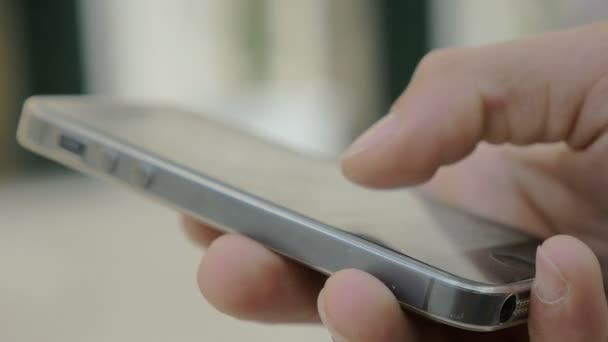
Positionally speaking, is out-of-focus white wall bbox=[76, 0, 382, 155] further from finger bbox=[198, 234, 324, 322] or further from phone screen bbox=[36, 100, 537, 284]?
finger bbox=[198, 234, 324, 322]

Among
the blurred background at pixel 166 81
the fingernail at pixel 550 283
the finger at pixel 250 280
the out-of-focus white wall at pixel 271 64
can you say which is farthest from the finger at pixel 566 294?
the out-of-focus white wall at pixel 271 64

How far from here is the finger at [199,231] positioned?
402 mm

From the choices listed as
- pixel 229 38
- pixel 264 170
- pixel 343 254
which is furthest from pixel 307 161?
pixel 229 38

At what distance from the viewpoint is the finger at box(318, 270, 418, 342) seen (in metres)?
0.24

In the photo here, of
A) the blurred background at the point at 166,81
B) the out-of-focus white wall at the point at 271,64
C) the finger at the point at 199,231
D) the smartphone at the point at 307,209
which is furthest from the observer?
the out-of-focus white wall at the point at 271,64

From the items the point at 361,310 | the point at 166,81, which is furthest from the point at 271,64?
the point at 361,310

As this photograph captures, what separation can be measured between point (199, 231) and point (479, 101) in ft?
0.55

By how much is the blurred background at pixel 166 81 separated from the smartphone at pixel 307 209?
133 mm

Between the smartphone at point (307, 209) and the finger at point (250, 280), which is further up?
the smartphone at point (307, 209)

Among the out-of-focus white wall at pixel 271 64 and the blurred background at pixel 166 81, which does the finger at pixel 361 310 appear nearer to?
the blurred background at pixel 166 81

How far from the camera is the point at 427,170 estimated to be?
0.32 meters

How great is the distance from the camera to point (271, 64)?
119 cm

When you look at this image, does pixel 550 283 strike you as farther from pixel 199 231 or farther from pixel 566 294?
pixel 199 231

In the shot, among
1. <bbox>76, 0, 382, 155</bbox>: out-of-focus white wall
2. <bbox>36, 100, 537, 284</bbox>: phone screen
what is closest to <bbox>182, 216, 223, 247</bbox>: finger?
<bbox>36, 100, 537, 284</bbox>: phone screen
